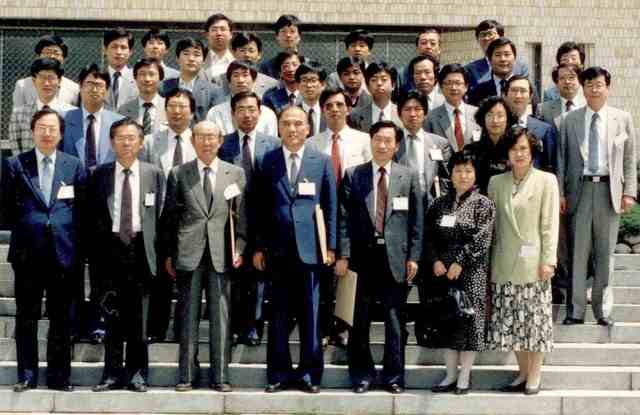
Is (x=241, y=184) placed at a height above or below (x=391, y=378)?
above

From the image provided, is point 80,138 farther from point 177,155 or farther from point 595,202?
point 595,202

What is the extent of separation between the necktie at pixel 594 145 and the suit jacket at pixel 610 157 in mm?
53

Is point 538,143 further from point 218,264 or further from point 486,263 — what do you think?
point 218,264

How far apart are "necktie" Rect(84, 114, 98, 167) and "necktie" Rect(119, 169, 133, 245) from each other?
2.63 feet

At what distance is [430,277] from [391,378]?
79 centimetres

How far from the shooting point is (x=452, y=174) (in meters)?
8.02

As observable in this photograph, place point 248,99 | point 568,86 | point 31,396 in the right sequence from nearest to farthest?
point 31,396
point 248,99
point 568,86

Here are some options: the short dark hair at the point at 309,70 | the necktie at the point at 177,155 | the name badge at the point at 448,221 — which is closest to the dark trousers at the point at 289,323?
the name badge at the point at 448,221

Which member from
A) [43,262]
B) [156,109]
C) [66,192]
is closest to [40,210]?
[66,192]

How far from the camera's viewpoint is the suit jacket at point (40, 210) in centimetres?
787

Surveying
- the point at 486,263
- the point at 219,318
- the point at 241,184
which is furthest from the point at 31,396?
the point at 486,263

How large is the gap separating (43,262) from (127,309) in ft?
2.25

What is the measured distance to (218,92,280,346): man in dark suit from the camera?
8.30 metres

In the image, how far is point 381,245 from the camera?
8.05 m
